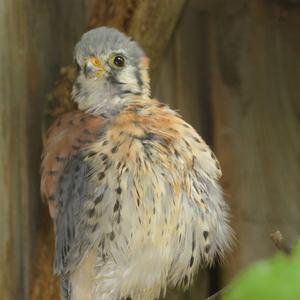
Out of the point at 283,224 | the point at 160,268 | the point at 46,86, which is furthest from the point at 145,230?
the point at 283,224

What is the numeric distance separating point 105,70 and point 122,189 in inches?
14.2

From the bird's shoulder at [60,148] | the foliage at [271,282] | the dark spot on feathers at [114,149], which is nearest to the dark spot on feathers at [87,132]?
the bird's shoulder at [60,148]

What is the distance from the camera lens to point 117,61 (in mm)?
1531

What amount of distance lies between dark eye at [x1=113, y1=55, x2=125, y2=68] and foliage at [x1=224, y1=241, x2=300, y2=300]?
135cm

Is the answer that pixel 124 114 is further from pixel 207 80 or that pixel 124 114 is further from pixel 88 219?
pixel 207 80

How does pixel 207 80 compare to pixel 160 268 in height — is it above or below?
above

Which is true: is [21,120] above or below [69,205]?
above

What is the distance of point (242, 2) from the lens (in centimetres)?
201

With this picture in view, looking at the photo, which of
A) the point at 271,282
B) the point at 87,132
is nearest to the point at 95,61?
the point at 87,132

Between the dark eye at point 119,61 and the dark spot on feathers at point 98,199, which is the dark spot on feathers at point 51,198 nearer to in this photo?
the dark spot on feathers at point 98,199

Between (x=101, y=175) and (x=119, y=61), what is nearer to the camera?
(x=101, y=175)

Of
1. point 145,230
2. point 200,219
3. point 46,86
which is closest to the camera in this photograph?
point 145,230

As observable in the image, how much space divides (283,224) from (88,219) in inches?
30.4

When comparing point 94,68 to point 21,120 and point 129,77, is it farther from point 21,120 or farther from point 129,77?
point 21,120
